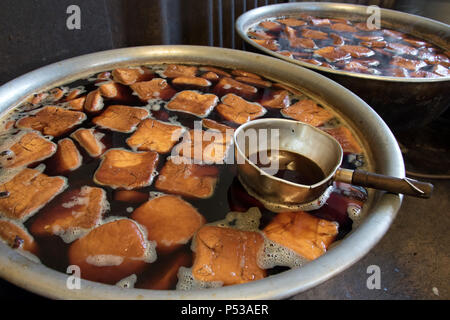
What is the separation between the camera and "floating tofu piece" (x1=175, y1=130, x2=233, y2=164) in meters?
1.46

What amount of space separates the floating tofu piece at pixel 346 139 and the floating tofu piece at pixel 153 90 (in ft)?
2.92

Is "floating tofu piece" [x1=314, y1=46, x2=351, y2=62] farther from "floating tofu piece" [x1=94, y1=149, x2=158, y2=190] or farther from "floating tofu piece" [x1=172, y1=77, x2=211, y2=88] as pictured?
"floating tofu piece" [x1=94, y1=149, x2=158, y2=190]

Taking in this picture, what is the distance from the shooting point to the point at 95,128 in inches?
62.6

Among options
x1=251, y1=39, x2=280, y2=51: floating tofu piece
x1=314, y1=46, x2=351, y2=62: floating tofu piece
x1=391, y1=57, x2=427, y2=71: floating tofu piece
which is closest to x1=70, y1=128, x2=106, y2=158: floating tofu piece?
x1=251, y1=39, x2=280, y2=51: floating tofu piece

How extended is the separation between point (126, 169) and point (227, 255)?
56 cm

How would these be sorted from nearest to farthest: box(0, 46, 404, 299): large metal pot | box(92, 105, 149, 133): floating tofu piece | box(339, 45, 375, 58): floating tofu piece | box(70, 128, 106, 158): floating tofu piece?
1. box(0, 46, 404, 299): large metal pot
2. box(70, 128, 106, 158): floating tofu piece
3. box(92, 105, 149, 133): floating tofu piece
4. box(339, 45, 375, 58): floating tofu piece

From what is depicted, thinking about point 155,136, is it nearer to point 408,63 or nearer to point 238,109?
point 238,109

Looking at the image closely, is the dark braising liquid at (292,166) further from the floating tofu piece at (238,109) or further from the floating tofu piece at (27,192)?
the floating tofu piece at (27,192)

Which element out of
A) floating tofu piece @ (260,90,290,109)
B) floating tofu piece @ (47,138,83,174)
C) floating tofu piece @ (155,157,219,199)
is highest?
floating tofu piece @ (47,138,83,174)

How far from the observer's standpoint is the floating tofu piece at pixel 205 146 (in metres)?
1.46

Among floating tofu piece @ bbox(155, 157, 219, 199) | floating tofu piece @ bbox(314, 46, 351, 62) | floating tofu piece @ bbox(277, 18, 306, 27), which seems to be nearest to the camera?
floating tofu piece @ bbox(155, 157, 219, 199)

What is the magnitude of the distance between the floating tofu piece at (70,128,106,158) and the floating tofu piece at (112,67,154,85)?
47 cm

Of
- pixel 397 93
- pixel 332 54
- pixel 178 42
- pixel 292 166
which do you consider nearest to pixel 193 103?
pixel 292 166

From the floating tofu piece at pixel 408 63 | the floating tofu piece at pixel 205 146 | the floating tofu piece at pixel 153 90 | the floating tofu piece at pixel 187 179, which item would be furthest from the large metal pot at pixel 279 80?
the floating tofu piece at pixel 408 63
